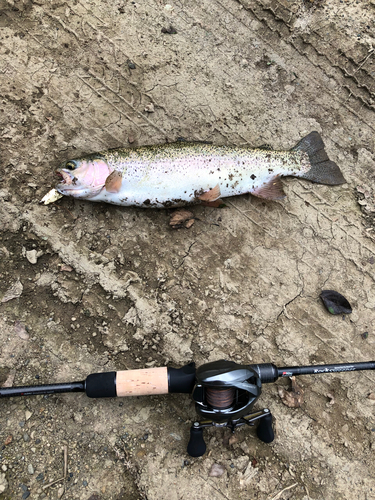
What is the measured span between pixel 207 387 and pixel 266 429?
0.93m

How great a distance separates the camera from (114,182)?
11.1 feet

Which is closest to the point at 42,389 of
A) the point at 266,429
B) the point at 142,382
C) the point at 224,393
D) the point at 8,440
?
the point at 8,440

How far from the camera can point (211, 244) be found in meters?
3.52

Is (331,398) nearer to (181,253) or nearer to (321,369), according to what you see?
(321,369)

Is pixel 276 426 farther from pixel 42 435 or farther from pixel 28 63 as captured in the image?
pixel 28 63

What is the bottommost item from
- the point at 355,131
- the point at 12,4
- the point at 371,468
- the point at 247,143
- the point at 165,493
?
the point at 165,493

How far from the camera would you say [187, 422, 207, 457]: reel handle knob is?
283 cm

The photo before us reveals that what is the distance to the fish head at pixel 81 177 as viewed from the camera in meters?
3.37

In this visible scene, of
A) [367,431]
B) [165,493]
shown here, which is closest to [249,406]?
[165,493]

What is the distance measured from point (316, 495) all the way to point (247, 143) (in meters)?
3.86

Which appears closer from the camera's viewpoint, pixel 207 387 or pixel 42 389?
pixel 207 387

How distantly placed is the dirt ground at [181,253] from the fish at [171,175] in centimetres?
17

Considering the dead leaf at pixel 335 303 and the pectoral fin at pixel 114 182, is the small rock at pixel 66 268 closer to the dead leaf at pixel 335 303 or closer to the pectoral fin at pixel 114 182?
the pectoral fin at pixel 114 182

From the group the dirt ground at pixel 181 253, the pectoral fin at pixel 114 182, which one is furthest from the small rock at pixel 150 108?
the pectoral fin at pixel 114 182
